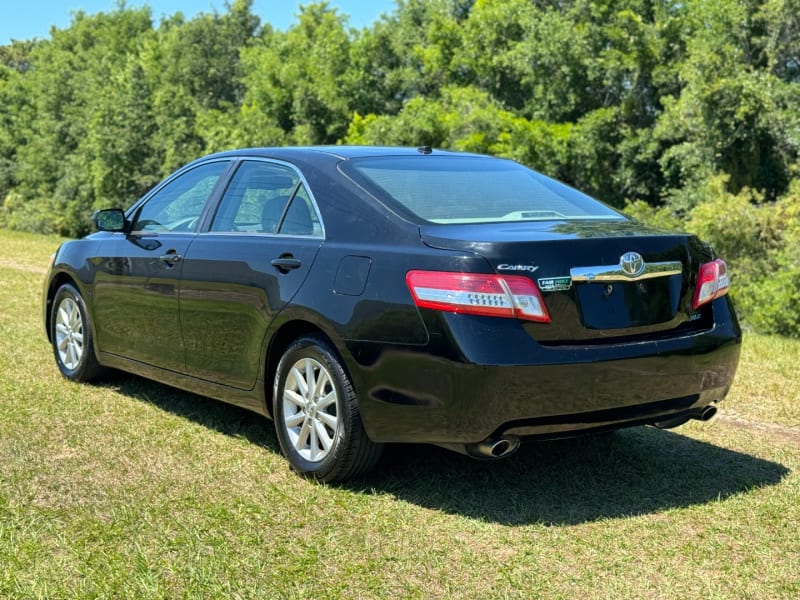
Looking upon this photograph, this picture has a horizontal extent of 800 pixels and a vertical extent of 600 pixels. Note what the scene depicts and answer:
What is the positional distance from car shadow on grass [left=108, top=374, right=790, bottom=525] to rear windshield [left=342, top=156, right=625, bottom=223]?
1.25m

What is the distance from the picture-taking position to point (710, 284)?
4.67m

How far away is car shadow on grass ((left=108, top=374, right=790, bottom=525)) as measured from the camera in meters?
4.41

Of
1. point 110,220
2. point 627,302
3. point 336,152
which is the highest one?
point 336,152

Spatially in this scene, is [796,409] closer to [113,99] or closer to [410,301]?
[410,301]

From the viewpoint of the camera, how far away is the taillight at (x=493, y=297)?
13.1 ft

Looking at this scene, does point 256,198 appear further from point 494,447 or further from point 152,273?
point 494,447

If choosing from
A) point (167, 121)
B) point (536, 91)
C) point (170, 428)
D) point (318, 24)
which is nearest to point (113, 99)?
point (167, 121)

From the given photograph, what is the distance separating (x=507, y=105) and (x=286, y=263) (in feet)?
103

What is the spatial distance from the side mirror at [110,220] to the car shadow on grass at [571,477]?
4.92 feet

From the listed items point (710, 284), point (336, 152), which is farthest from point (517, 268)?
point (336, 152)

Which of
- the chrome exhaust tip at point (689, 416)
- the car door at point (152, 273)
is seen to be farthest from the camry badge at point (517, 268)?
the car door at point (152, 273)

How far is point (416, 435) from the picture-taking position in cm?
422

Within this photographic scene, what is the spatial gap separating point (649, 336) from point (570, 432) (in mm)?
550

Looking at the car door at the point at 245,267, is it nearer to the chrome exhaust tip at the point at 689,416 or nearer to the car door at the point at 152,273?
the car door at the point at 152,273
